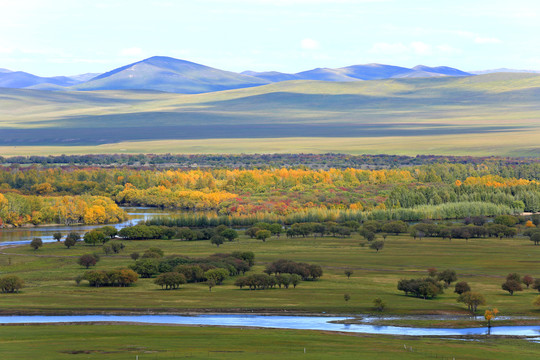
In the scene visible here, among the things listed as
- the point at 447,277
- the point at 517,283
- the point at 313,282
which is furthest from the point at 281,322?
the point at 517,283

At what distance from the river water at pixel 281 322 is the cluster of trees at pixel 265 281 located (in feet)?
38.4

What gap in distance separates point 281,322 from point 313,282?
18.7 metres

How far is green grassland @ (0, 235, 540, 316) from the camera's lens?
6812cm

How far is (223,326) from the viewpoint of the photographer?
198 ft

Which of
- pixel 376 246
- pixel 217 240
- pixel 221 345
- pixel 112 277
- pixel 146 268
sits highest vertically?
pixel 221 345

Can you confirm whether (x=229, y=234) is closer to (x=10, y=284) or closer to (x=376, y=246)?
(x=376, y=246)

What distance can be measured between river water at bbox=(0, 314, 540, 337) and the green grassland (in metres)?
2.11

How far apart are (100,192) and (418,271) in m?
97.1

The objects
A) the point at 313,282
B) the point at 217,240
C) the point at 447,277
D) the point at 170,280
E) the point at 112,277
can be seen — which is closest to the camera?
the point at 170,280

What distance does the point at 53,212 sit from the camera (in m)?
140

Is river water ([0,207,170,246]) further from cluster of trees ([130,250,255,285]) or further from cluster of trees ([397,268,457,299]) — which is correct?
cluster of trees ([397,268,457,299])

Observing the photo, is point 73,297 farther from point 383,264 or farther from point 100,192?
point 100,192

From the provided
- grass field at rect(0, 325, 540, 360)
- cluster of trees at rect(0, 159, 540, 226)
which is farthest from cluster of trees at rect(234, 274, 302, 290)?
cluster of trees at rect(0, 159, 540, 226)

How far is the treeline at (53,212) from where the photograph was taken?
137250 mm
